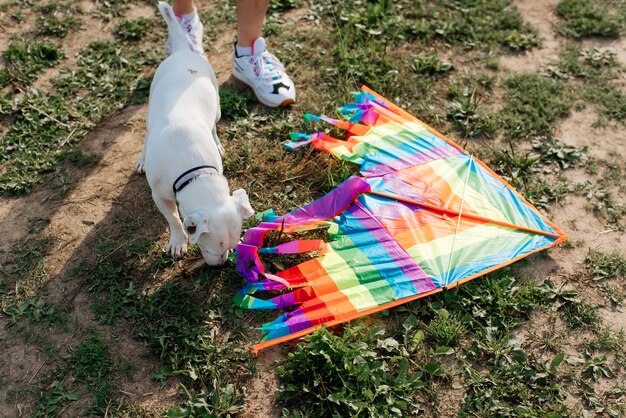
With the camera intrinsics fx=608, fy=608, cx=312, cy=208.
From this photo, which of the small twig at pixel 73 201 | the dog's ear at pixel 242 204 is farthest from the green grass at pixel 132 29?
the dog's ear at pixel 242 204

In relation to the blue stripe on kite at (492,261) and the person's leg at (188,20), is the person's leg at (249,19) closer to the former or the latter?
the person's leg at (188,20)

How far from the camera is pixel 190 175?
3646mm

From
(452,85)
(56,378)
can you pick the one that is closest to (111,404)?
(56,378)

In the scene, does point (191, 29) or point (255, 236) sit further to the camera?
point (191, 29)

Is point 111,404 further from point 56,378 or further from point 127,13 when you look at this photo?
point 127,13

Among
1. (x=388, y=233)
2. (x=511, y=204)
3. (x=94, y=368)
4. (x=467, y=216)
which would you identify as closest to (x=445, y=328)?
(x=388, y=233)

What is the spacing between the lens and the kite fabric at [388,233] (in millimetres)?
4059

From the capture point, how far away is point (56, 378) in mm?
3680

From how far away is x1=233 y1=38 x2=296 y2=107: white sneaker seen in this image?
5.45 meters

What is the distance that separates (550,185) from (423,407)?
2.34 meters

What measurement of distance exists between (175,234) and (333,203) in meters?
1.19

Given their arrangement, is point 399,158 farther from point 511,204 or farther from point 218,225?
point 218,225

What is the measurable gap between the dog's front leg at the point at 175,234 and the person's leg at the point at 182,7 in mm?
2186

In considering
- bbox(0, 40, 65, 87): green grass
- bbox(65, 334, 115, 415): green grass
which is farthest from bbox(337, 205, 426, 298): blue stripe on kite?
bbox(0, 40, 65, 87): green grass
